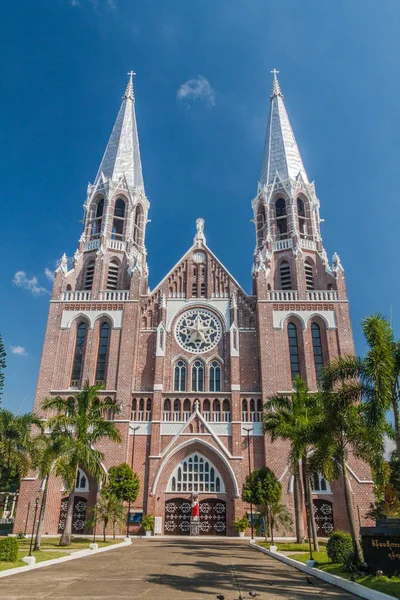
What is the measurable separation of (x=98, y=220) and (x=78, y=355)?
16.0 meters

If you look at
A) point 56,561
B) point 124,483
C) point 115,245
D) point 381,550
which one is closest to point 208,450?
point 124,483

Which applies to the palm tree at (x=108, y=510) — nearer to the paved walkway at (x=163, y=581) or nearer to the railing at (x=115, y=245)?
the paved walkway at (x=163, y=581)

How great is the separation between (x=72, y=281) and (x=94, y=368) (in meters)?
10.1

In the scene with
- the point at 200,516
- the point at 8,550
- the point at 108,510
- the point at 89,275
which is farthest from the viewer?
the point at 89,275

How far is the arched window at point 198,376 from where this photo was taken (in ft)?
128

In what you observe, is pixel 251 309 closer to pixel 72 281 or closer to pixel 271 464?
pixel 271 464

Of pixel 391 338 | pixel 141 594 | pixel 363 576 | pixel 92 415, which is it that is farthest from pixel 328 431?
pixel 92 415

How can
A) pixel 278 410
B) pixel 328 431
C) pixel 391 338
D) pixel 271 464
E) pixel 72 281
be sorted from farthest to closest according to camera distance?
pixel 72 281 → pixel 271 464 → pixel 278 410 → pixel 328 431 → pixel 391 338

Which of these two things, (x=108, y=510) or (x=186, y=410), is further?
(x=186, y=410)

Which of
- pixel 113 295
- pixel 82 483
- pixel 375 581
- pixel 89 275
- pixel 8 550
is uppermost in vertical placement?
pixel 89 275

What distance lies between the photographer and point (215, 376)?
129 feet

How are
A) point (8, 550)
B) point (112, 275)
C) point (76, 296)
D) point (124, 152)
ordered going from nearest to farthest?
point (8, 550) < point (76, 296) < point (112, 275) < point (124, 152)

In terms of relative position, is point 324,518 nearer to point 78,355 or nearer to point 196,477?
point 196,477

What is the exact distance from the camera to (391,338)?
55.1ft
